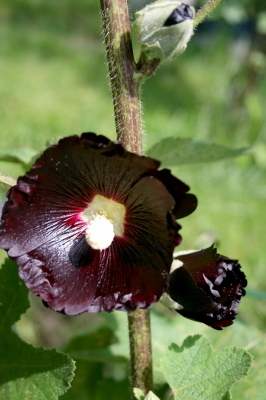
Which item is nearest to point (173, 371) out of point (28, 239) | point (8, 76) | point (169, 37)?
point (28, 239)

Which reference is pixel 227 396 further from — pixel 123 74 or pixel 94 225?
pixel 123 74

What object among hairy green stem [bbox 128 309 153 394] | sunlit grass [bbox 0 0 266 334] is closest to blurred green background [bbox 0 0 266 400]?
sunlit grass [bbox 0 0 266 334]

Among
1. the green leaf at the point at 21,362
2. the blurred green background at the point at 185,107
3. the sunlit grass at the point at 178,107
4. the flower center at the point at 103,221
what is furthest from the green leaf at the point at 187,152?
the sunlit grass at the point at 178,107

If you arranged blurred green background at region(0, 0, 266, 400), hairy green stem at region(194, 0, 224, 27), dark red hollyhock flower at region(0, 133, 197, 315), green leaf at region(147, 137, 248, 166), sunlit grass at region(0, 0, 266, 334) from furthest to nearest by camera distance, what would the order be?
sunlit grass at region(0, 0, 266, 334) → blurred green background at region(0, 0, 266, 400) → green leaf at region(147, 137, 248, 166) → hairy green stem at region(194, 0, 224, 27) → dark red hollyhock flower at region(0, 133, 197, 315)

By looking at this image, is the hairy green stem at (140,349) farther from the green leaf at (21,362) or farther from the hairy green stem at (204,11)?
the hairy green stem at (204,11)

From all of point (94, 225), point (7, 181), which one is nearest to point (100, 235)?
point (94, 225)

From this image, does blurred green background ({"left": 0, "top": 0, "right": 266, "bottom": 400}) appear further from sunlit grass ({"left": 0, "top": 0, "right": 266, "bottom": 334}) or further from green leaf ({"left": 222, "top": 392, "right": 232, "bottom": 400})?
green leaf ({"left": 222, "top": 392, "right": 232, "bottom": 400})

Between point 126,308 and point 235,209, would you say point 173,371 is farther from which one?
point 235,209
